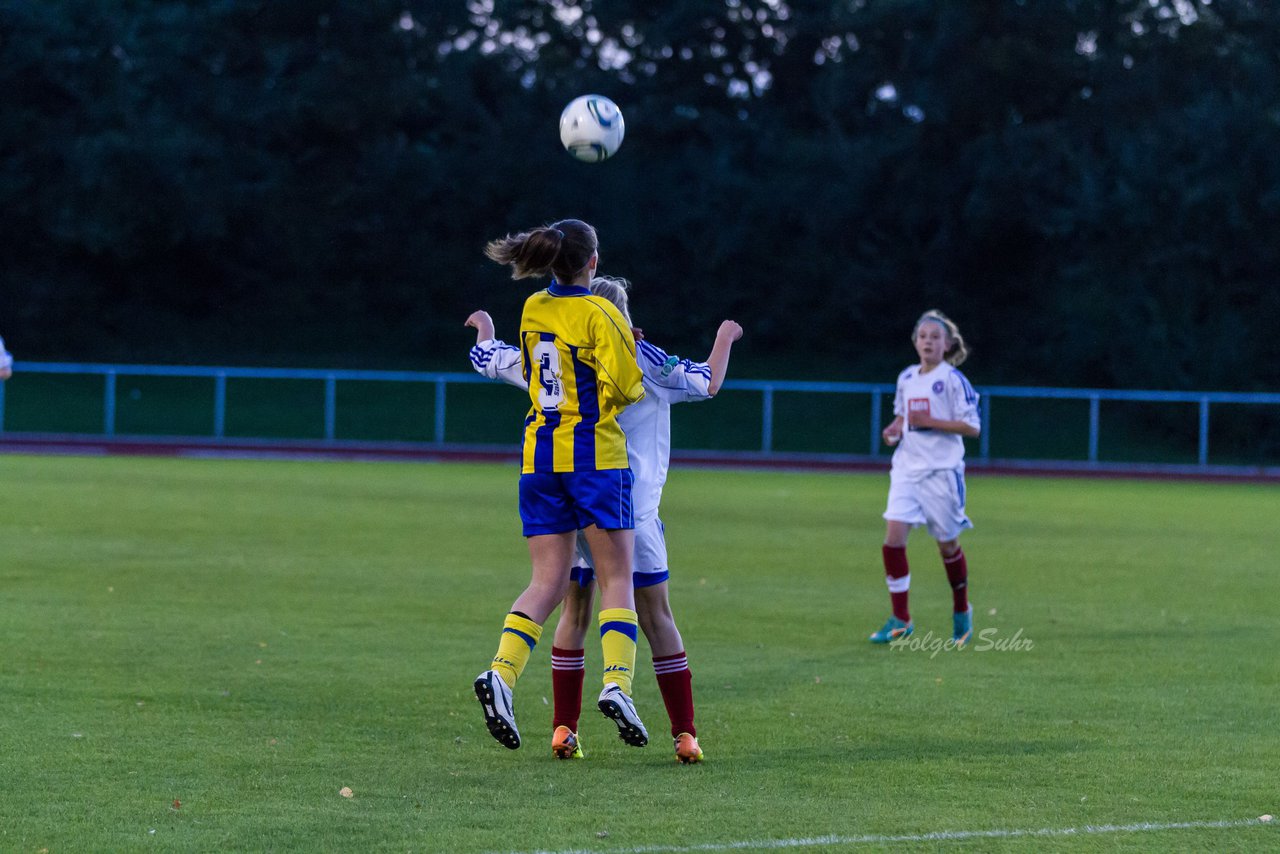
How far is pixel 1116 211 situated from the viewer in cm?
4012

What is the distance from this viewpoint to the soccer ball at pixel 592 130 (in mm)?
8562

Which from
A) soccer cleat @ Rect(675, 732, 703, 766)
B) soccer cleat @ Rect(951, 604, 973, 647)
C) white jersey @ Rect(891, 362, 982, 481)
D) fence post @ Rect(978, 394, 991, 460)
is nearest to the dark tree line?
fence post @ Rect(978, 394, 991, 460)

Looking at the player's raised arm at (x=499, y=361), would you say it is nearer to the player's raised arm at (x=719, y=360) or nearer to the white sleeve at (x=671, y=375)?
the white sleeve at (x=671, y=375)

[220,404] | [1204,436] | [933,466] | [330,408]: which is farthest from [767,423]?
[933,466]

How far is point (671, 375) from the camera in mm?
6531

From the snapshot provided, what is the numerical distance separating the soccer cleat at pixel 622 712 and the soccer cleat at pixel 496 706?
0.31 meters

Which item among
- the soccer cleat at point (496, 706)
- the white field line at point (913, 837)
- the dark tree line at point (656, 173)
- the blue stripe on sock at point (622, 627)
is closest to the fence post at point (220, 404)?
the dark tree line at point (656, 173)

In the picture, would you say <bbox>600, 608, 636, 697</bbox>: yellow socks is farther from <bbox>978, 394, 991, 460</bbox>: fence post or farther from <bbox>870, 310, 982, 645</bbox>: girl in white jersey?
<bbox>978, 394, 991, 460</bbox>: fence post

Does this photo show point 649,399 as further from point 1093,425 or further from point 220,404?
point 220,404

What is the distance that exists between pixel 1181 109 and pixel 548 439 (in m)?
37.8

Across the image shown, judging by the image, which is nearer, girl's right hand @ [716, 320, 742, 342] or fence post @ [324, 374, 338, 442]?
girl's right hand @ [716, 320, 742, 342]

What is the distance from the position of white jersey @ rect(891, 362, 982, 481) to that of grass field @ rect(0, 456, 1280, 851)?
0.99m

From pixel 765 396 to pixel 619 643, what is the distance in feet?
96.9

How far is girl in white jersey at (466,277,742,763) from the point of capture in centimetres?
656
